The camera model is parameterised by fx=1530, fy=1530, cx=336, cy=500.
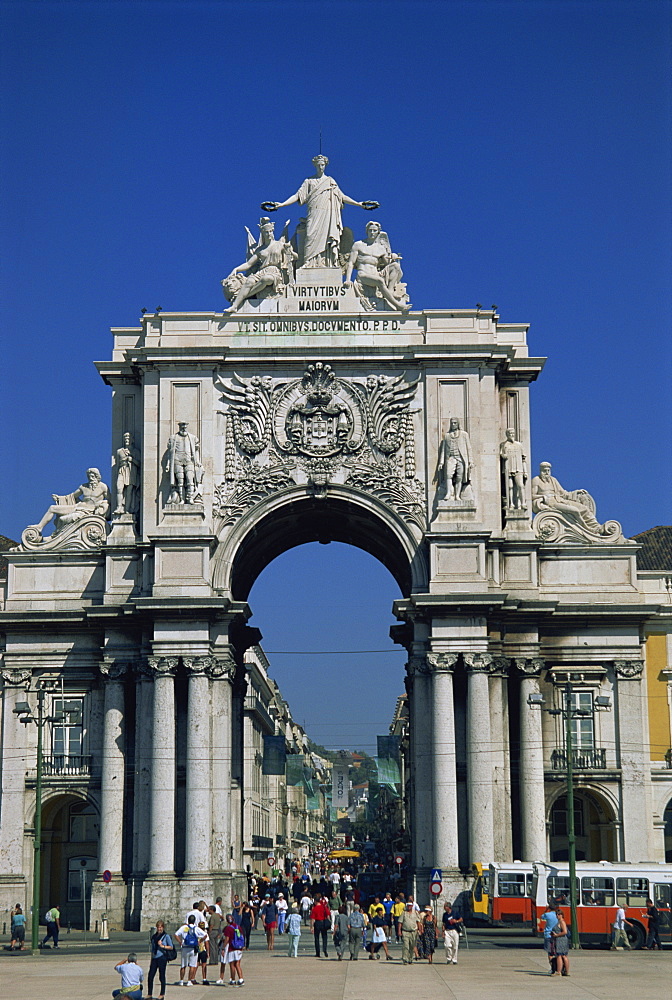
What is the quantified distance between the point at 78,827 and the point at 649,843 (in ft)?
73.4

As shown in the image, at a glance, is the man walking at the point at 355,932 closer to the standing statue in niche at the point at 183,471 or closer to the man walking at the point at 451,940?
the man walking at the point at 451,940

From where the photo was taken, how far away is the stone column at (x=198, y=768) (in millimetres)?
53469

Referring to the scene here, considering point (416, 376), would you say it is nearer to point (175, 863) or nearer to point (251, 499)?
point (251, 499)

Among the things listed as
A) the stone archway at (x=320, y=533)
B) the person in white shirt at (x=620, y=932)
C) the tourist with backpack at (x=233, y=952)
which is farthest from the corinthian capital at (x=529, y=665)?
the tourist with backpack at (x=233, y=952)

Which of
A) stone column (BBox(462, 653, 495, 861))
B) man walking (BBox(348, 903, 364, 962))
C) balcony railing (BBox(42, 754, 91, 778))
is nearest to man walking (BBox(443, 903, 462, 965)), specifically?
man walking (BBox(348, 903, 364, 962))

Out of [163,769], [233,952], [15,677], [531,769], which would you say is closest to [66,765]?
[15,677]

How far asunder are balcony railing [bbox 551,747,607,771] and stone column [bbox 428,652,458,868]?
525cm

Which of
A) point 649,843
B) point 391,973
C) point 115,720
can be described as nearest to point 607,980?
point 391,973

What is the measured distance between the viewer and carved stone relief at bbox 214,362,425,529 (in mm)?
57000

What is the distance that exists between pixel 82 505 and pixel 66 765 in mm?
9995

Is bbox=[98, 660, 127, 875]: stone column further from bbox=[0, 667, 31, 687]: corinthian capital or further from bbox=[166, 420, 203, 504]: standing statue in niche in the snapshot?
bbox=[166, 420, 203, 504]: standing statue in niche

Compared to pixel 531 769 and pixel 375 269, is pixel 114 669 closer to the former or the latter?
pixel 531 769

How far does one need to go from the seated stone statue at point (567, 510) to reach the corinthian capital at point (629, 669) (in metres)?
4.77

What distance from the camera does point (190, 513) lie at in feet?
184
